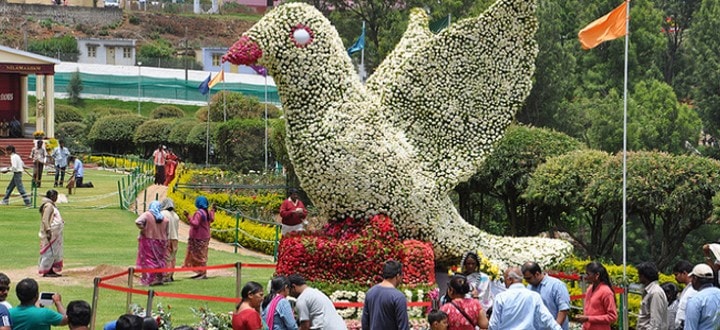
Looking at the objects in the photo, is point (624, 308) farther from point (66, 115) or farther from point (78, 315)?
point (66, 115)

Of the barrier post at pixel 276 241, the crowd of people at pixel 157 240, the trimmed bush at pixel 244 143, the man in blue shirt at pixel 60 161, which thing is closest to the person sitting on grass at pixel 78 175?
the man in blue shirt at pixel 60 161

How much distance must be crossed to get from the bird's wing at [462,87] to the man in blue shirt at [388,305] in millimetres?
6708

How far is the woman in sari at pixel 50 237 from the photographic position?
1881 cm

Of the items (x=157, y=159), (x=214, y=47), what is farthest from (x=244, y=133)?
(x=214, y=47)

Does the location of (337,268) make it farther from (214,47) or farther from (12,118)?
(214,47)

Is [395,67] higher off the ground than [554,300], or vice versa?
[395,67]

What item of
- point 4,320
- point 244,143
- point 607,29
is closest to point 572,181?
point 607,29

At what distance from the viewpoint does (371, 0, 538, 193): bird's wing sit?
58.8 ft

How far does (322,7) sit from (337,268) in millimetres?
28750

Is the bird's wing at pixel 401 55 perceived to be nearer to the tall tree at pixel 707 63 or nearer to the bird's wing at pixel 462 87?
the bird's wing at pixel 462 87

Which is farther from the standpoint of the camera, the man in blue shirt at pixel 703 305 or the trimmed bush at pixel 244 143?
the trimmed bush at pixel 244 143

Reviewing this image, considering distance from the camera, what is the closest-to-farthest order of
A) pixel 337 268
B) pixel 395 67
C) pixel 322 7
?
pixel 337 268
pixel 395 67
pixel 322 7

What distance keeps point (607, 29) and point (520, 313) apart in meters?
9.30

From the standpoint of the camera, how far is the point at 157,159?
36.2m
